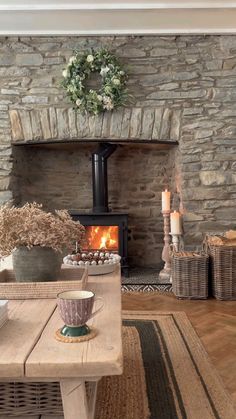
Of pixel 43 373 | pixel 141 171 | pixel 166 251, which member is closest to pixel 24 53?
pixel 141 171

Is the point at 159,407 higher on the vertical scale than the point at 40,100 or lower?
lower

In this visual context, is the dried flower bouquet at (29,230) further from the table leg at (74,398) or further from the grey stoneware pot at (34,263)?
the table leg at (74,398)

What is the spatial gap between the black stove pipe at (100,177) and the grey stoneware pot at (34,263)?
2690 mm

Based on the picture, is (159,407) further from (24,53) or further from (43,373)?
(24,53)

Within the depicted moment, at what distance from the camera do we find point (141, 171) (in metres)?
4.95

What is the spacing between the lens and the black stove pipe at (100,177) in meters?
4.44

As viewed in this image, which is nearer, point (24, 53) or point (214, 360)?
point (214, 360)

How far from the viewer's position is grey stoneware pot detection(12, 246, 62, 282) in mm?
1719

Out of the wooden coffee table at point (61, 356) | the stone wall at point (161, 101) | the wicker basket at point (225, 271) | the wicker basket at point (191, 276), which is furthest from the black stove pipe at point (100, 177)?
the wooden coffee table at point (61, 356)

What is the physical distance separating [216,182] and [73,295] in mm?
3167

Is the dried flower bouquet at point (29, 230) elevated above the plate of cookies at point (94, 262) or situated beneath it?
elevated above

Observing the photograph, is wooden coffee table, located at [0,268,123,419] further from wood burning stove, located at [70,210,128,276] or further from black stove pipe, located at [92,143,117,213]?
black stove pipe, located at [92,143,117,213]

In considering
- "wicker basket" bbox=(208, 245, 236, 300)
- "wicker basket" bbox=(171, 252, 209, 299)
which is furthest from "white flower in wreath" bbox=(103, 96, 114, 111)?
"wicker basket" bbox=(208, 245, 236, 300)

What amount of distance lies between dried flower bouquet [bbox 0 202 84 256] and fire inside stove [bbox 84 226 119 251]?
2.68 m
